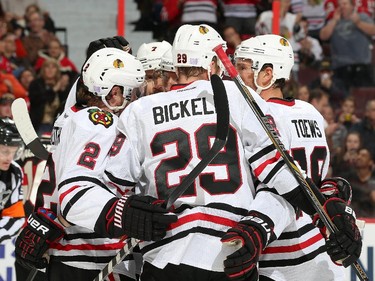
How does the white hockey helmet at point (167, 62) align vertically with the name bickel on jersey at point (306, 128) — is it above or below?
above

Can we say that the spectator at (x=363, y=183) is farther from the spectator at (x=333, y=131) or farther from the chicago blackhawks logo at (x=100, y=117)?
the chicago blackhawks logo at (x=100, y=117)

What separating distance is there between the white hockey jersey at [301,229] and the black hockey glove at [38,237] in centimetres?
77

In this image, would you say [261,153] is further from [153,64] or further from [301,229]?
[153,64]

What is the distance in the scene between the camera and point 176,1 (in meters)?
7.83

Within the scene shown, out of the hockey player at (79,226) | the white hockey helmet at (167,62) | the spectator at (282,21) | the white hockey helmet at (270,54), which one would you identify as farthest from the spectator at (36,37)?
the hockey player at (79,226)

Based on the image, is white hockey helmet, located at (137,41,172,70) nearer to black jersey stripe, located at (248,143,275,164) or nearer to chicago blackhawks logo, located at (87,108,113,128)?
chicago blackhawks logo, located at (87,108,113,128)

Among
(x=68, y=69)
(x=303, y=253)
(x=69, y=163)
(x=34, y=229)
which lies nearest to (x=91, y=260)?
(x=34, y=229)

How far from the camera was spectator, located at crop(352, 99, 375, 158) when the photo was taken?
23.2 ft

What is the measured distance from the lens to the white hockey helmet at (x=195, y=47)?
3.28 meters

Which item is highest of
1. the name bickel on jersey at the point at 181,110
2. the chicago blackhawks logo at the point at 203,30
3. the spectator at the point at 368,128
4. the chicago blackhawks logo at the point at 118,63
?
the chicago blackhawks logo at the point at 203,30

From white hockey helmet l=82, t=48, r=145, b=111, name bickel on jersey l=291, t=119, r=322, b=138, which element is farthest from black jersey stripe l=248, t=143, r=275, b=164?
white hockey helmet l=82, t=48, r=145, b=111

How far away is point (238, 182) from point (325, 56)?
181 inches

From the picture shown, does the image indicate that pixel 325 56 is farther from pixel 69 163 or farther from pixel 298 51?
pixel 69 163

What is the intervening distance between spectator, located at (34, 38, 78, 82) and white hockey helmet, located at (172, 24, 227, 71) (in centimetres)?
424
